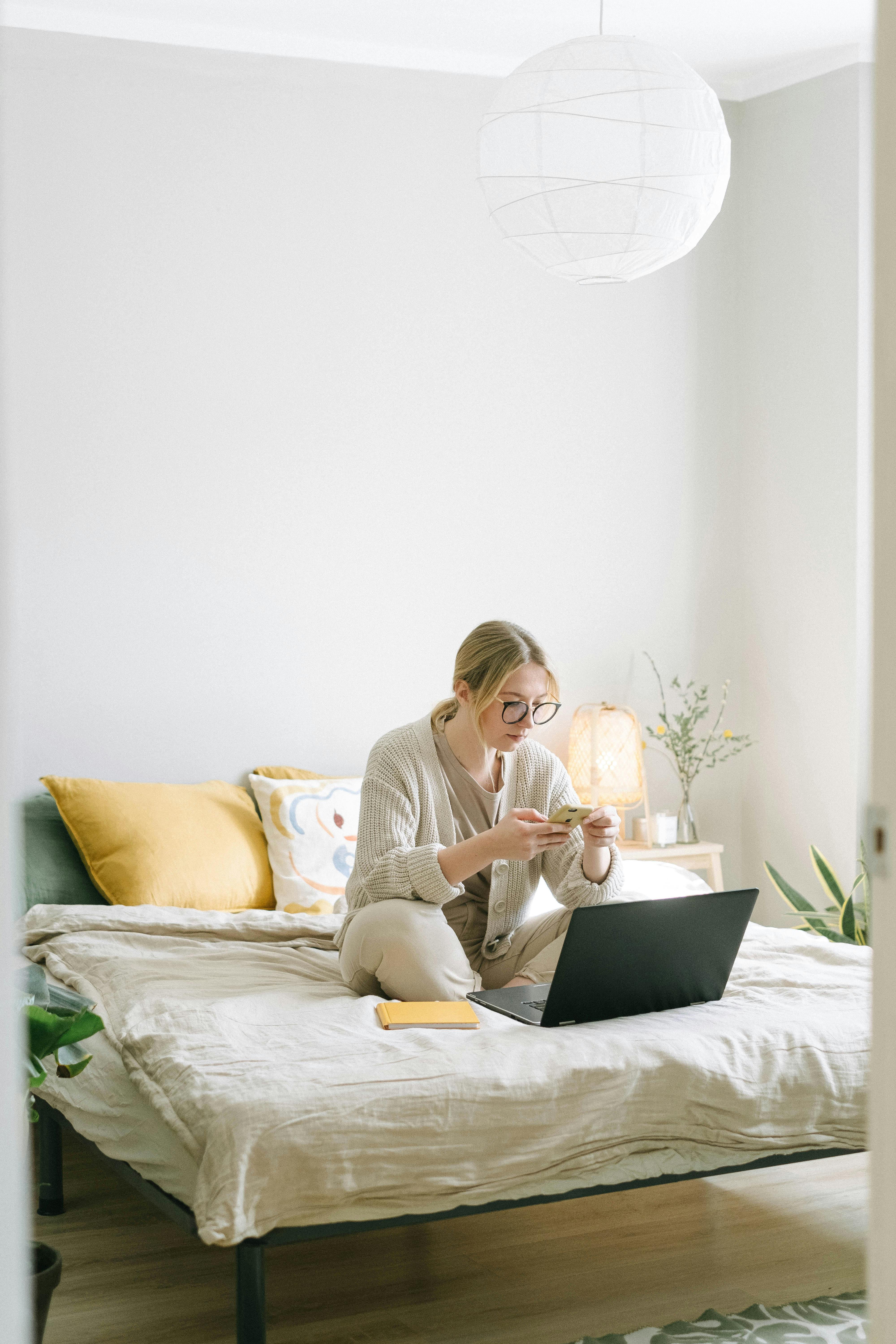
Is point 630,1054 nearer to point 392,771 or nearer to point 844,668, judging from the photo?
point 392,771

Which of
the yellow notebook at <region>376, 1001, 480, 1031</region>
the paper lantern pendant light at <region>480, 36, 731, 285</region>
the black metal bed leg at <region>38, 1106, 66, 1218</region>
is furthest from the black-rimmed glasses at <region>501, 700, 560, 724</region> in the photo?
the black metal bed leg at <region>38, 1106, 66, 1218</region>

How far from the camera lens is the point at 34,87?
3.85 m

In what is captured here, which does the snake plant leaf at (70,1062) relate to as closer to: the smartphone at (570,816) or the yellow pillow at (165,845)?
the smartphone at (570,816)

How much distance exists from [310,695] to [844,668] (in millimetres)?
1717

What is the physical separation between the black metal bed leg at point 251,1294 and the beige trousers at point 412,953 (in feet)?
2.23

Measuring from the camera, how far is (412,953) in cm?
250

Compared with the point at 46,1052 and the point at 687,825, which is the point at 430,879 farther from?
the point at 687,825

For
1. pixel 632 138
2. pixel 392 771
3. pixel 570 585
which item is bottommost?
pixel 392 771

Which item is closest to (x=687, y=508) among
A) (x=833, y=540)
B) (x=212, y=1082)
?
(x=833, y=540)

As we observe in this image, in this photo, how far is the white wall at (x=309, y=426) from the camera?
3900 mm

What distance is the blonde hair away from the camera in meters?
2.76

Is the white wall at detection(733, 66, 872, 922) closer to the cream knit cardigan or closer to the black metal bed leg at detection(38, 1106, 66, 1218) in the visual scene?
the cream knit cardigan

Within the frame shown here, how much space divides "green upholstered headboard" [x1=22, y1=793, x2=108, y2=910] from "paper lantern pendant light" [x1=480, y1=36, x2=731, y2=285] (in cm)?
196

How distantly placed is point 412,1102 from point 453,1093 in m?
0.07
